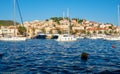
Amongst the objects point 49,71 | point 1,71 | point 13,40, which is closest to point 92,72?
point 49,71

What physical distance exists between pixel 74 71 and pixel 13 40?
8842cm

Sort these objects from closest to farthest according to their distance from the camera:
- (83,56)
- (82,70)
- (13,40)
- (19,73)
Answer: (19,73) → (82,70) → (83,56) → (13,40)

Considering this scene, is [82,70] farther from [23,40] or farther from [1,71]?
[23,40]

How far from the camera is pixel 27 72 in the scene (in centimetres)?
2686

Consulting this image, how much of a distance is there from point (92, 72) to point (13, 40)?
8957 centimetres

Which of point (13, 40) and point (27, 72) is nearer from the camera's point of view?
point (27, 72)

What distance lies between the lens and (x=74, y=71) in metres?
27.5

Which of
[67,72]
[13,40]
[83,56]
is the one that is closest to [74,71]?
[67,72]

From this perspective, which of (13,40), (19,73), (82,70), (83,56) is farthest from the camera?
(13,40)

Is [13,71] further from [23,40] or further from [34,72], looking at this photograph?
[23,40]

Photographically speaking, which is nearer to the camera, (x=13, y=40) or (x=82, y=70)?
(x=82, y=70)

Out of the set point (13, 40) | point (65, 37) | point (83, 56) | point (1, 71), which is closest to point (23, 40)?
point (13, 40)

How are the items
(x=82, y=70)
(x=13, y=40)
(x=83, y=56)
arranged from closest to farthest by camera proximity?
(x=82, y=70)
(x=83, y=56)
(x=13, y=40)

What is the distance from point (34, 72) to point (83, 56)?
12.7 meters
